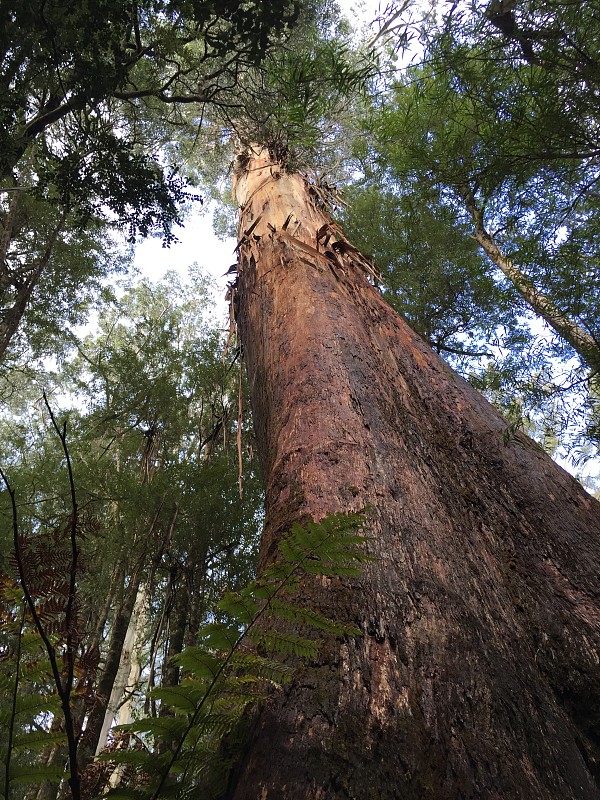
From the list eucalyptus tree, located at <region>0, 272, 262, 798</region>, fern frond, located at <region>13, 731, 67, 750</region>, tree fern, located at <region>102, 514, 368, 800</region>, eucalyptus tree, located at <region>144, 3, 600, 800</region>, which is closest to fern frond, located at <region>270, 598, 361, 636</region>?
tree fern, located at <region>102, 514, 368, 800</region>

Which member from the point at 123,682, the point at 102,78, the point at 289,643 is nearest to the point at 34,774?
the point at 289,643

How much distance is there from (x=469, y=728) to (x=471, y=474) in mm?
1159

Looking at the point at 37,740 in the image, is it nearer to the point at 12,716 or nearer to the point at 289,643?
the point at 12,716

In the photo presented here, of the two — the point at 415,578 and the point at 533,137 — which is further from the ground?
the point at 533,137

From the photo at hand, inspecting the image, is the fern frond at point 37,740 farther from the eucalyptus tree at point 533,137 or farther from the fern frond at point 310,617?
the eucalyptus tree at point 533,137

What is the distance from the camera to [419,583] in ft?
4.17

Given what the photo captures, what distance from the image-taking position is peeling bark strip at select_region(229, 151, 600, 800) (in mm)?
899

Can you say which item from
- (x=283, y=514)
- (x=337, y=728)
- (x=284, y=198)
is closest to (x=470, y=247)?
(x=284, y=198)

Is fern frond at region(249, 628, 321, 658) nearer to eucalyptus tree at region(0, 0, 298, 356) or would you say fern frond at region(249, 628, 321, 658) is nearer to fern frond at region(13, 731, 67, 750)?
fern frond at region(13, 731, 67, 750)

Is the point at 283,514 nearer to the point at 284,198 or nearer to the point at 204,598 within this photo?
the point at 284,198

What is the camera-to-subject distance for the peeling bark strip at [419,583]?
2.95 ft

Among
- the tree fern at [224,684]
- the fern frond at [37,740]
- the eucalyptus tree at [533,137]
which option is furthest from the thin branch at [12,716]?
the eucalyptus tree at [533,137]

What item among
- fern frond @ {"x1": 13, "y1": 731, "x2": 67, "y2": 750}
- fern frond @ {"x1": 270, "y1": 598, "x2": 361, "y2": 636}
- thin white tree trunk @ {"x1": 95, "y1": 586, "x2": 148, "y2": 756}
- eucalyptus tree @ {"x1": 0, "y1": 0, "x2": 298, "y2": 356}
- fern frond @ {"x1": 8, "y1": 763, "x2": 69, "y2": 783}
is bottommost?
fern frond @ {"x1": 8, "y1": 763, "x2": 69, "y2": 783}

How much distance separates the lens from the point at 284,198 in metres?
4.37
